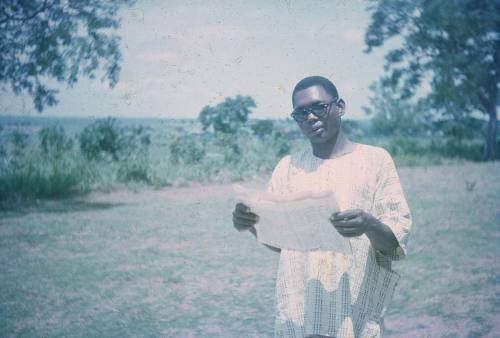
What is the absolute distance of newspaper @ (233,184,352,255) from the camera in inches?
63.1

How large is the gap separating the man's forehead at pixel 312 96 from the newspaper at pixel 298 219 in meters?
0.52

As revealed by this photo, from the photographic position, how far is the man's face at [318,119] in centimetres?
199

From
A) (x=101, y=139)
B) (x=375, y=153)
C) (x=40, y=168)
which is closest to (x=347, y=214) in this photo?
(x=375, y=153)

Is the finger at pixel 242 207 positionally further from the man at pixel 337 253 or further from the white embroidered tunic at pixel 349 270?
the white embroidered tunic at pixel 349 270

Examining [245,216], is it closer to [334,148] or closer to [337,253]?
[337,253]

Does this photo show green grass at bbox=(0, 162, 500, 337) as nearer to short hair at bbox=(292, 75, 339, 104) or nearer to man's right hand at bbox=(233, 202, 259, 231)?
man's right hand at bbox=(233, 202, 259, 231)

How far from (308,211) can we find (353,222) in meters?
0.17

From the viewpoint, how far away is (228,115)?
20.2 metres

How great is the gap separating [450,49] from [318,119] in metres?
27.6

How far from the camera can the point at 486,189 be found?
12703mm

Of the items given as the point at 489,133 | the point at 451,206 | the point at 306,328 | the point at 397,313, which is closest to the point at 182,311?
the point at 397,313

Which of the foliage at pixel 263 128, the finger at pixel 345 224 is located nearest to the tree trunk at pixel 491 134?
the foliage at pixel 263 128

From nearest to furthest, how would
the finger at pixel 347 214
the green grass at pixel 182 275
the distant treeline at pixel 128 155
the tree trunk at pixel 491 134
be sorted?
the finger at pixel 347 214 → the green grass at pixel 182 275 → the distant treeline at pixel 128 155 → the tree trunk at pixel 491 134

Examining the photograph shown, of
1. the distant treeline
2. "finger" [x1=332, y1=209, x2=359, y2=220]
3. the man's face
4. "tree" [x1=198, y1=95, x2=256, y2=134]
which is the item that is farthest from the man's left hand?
"tree" [x1=198, y1=95, x2=256, y2=134]
